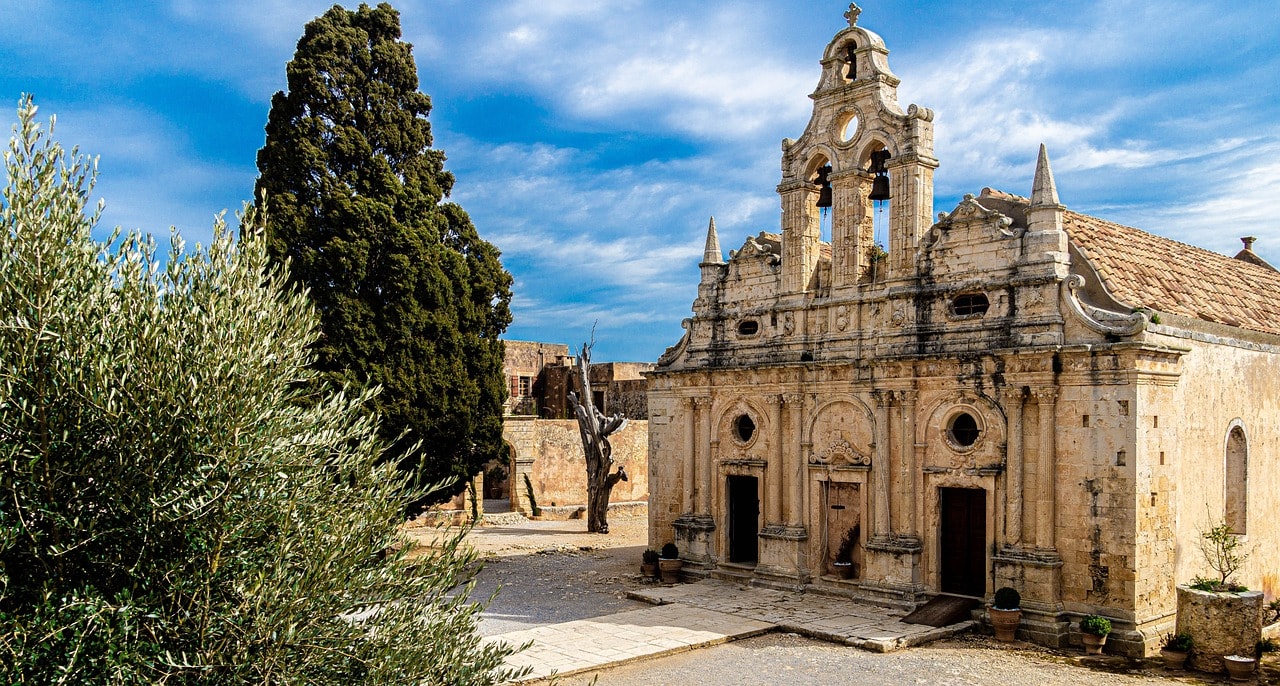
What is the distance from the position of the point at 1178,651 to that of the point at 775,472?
7.83 metres

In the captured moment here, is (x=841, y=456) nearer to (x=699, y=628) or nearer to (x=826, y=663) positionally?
(x=699, y=628)

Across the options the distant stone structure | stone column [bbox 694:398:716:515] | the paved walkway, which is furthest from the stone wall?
the paved walkway

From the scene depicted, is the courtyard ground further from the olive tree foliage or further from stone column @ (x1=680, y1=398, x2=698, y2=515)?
the olive tree foliage

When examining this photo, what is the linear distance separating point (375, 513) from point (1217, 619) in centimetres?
1252

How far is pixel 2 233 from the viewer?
6.45 metres

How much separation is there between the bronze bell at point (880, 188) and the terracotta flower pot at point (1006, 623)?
8334 mm

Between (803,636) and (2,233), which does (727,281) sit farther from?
(2,233)

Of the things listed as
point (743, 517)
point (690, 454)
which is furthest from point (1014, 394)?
point (690, 454)

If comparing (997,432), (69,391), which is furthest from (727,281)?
(69,391)

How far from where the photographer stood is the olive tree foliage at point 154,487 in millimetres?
6121

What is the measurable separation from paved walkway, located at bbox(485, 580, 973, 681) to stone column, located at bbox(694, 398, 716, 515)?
8.34ft

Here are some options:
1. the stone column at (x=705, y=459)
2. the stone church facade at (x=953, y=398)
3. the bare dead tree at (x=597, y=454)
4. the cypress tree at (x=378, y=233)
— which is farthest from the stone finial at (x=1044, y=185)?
the bare dead tree at (x=597, y=454)

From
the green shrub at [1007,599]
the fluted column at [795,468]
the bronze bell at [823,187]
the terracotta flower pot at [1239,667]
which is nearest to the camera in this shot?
the terracotta flower pot at [1239,667]

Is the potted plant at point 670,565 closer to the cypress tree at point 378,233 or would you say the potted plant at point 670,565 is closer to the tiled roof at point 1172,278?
the cypress tree at point 378,233
